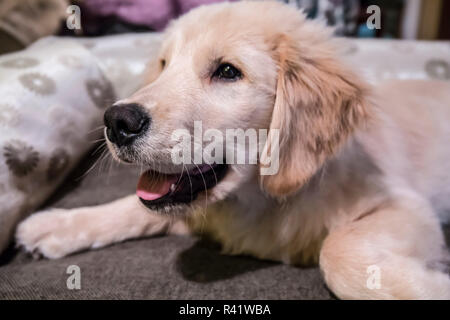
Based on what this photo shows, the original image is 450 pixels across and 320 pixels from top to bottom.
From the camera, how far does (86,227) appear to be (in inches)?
47.3

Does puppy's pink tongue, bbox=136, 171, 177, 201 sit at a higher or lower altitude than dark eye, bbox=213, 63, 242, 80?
lower

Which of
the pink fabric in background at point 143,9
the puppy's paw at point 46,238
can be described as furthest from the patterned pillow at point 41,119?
the pink fabric in background at point 143,9

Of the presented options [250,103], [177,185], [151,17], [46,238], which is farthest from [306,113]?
[151,17]

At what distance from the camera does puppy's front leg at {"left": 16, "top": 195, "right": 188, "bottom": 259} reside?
117 cm

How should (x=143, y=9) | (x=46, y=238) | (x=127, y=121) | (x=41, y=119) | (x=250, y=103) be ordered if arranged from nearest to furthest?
(x=127, y=121) < (x=250, y=103) < (x=46, y=238) < (x=41, y=119) < (x=143, y=9)

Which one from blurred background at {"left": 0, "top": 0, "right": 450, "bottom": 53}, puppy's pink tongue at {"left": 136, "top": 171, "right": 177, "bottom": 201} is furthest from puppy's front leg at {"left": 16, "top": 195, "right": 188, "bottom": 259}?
blurred background at {"left": 0, "top": 0, "right": 450, "bottom": 53}

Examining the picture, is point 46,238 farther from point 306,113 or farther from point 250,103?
point 306,113

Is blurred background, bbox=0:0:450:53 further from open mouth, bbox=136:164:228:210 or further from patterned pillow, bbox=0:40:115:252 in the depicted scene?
open mouth, bbox=136:164:228:210

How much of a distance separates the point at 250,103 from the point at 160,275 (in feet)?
1.65

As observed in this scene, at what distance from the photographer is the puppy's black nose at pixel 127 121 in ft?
2.80

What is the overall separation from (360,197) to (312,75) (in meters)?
0.36

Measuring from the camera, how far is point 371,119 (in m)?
1.07

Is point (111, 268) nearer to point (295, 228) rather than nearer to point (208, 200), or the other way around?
point (208, 200)

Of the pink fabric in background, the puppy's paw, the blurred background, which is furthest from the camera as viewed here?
the pink fabric in background
